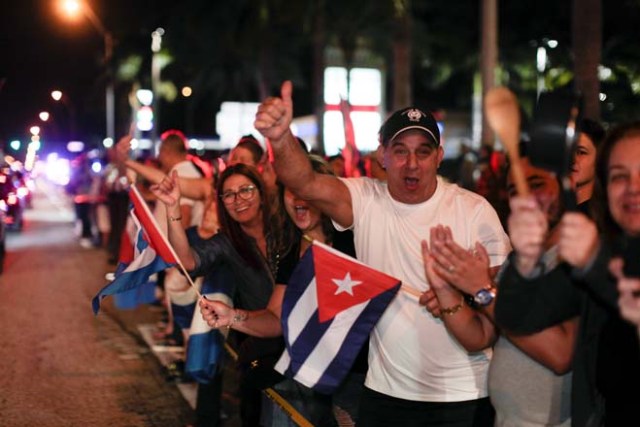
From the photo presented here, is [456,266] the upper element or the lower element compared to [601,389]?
upper

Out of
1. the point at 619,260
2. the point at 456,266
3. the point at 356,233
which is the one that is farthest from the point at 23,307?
the point at 619,260

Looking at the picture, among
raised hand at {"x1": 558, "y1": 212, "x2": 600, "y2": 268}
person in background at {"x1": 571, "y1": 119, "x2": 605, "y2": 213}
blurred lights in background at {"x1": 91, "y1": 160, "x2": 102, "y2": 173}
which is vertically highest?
person in background at {"x1": 571, "y1": 119, "x2": 605, "y2": 213}

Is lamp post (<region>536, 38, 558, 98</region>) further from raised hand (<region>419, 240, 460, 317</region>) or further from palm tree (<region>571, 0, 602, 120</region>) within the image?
raised hand (<region>419, 240, 460, 317</region>)

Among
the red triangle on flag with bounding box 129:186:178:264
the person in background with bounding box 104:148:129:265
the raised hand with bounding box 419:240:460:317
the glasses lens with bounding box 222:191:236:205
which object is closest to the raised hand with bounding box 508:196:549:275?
the raised hand with bounding box 419:240:460:317

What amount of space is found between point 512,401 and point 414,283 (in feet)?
2.71

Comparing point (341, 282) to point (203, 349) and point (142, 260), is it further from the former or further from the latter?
point (203, 349)

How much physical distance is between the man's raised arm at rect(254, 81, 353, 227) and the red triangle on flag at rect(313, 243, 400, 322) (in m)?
0.19

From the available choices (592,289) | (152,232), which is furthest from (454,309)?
(152,232)

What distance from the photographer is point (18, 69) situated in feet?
37.5

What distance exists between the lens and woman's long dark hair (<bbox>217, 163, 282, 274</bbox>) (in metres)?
5.70

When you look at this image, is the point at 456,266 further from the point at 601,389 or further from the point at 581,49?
the point at 581,49

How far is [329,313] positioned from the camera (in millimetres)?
4133

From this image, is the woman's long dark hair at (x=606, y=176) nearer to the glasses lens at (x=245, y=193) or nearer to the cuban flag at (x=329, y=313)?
the cuban flag at (x=329, y=313)

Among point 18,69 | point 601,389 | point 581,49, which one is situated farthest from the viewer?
point 581,49
